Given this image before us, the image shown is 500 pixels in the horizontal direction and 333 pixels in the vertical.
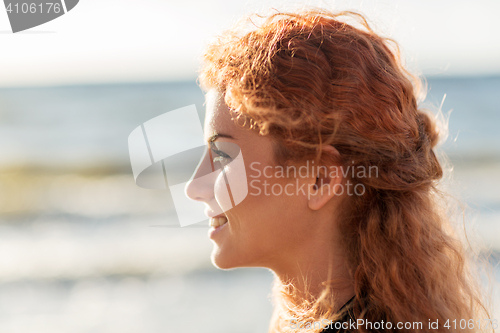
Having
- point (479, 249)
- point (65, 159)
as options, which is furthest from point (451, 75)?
point (479, 249)

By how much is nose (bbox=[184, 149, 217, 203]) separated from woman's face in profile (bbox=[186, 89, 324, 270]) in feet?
0.32

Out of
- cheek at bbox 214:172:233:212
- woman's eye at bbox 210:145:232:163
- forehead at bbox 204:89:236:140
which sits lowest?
cheek at bbox 214:172:233:212

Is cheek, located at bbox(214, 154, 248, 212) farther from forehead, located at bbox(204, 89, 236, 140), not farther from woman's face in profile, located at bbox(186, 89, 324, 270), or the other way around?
forehead, located at bbox(204, 89, 236, 140)

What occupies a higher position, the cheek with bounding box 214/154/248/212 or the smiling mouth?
the cheek with bounding box 214/154/248/212

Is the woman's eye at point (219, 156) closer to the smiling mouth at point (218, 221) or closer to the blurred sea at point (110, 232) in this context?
the smiling mouth at point (218, 221)

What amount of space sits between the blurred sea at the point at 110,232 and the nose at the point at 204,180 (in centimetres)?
111

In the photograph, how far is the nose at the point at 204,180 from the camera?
5.34 ft

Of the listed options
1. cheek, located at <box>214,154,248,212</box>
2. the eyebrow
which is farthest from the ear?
the eyebrow

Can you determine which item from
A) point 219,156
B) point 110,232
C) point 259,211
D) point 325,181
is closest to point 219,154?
point 219,156

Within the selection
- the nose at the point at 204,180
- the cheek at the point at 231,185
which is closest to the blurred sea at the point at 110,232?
the cheek at the point at 231,185

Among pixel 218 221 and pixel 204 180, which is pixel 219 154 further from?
pixel 218 221

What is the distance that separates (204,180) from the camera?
1635 mm

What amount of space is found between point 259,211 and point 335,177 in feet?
1.06

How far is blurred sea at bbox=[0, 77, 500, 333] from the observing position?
415cm
